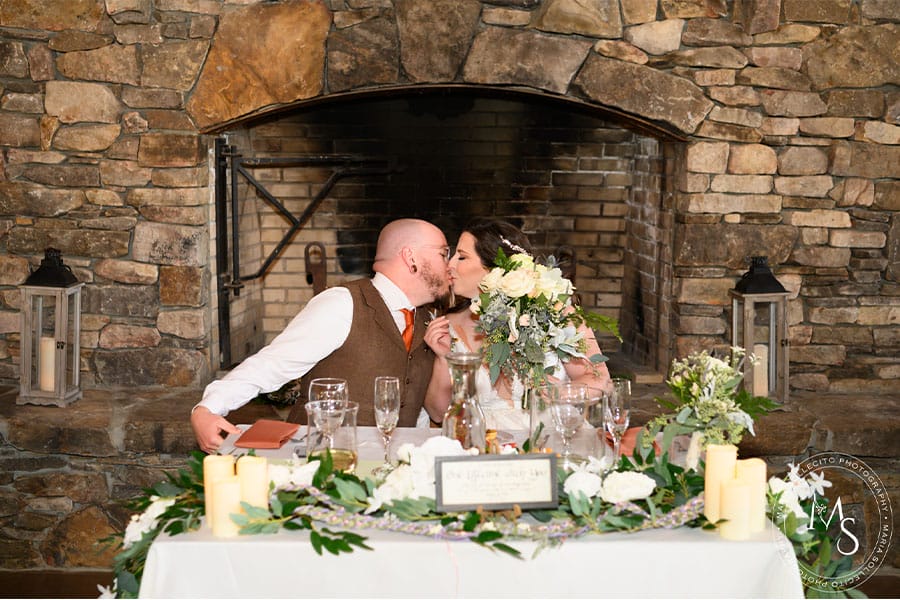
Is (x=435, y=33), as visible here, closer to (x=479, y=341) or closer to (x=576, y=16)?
(x=576, y=16)

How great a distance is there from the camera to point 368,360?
3027 millimetres

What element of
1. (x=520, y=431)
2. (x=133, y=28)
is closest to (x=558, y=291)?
(x=520, y=431)

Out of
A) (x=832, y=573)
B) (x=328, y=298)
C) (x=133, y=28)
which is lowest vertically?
(x=832, y=573)

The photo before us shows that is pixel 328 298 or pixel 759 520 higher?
pixel 328 298

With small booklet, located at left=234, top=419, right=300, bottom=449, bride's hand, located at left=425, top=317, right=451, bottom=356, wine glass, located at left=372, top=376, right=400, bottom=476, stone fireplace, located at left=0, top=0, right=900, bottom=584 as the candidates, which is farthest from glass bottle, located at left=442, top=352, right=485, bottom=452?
stone fireplace, located at left=0, top=0, right=900, bottom=584

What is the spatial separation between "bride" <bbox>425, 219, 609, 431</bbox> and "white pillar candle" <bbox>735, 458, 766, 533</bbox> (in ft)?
2.56

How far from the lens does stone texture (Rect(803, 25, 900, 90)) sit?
389 centimetres

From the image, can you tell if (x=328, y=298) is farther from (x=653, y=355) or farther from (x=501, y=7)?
(x=653, y=355)

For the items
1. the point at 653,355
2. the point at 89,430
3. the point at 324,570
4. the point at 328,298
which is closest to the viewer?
the point at 324,570

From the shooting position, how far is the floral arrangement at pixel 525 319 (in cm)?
247

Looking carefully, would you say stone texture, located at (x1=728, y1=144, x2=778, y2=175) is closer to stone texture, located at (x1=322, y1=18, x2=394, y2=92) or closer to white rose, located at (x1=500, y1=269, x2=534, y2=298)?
stone texture, located at (x1=322, y1=18, x2=394, y2=92)

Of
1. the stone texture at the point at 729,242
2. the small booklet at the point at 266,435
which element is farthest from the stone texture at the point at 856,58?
the small booklet at the point at 266,435

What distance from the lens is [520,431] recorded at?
2484 millimetres

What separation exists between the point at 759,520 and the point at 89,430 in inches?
105
